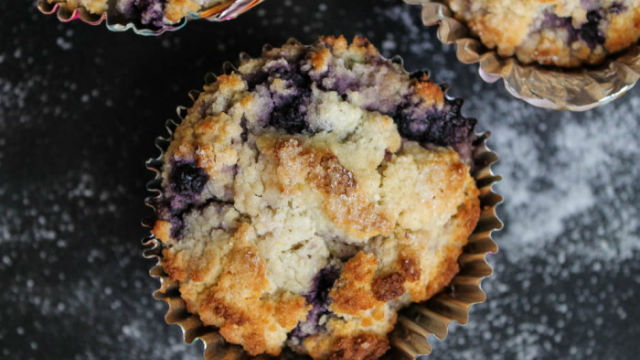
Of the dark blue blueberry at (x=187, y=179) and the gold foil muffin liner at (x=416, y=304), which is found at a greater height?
the dark blue blueberry at (x=187, y=179)

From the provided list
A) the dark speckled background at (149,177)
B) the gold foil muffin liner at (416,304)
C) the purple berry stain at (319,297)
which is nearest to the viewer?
the purple berry stain at (319,297)

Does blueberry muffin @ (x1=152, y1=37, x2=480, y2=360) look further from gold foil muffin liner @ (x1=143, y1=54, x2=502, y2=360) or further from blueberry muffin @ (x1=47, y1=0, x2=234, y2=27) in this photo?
blueberry muffin @ (x1=47, y1=0, x2=234, y2=27)

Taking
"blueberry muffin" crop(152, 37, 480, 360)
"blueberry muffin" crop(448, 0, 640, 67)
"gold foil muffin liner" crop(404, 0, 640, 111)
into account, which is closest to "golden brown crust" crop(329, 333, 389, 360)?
"blueberry muffin" crop(152, 37, 480, 360)

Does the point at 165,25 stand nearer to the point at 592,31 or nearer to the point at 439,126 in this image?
the point at 439,126

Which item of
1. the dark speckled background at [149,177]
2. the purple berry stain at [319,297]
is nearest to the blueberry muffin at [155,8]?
the dark speckled background at [149,177]

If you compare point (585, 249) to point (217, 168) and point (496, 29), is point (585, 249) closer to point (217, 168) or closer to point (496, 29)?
point (496, 29)

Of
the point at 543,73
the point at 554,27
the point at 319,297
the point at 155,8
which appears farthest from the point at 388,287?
the point at 155,8

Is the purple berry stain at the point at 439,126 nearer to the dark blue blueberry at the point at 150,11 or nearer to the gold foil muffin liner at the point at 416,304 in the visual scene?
the gold foil muffin liner at the point at 416,304
